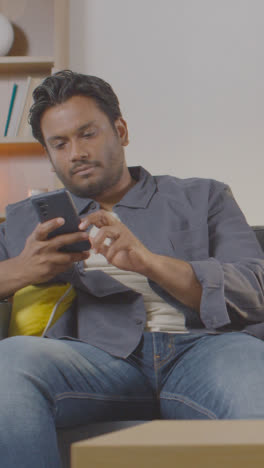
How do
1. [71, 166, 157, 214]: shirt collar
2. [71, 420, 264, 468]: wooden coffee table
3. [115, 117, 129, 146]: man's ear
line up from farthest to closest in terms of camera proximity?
[115, 117, 129, 146]: man's ear → [71, 166, 157, 214]: shirt collar → [71, 420, 264, 468]: wooden coffee table

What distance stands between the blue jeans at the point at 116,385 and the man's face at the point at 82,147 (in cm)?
50

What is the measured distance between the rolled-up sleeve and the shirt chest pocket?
0.12ft

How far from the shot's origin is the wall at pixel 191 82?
2.33 metres

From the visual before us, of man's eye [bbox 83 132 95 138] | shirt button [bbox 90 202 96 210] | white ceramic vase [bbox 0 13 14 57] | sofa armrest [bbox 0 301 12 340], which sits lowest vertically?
sofa armrest [bbox 0 301 12 340]

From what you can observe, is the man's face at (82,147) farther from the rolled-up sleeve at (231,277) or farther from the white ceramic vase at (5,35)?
the white ceramic vase at (5,35)

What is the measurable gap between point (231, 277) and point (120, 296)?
273mm

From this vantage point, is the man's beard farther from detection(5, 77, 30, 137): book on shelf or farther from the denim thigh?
detection(5, 77, 30, 137): book on shelf

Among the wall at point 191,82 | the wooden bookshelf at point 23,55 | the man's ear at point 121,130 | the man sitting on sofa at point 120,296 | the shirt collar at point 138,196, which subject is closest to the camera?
the man sitting on sofa at point 120,296

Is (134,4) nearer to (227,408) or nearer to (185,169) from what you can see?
(185,169)

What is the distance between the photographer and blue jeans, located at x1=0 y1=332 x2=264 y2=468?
0.79m

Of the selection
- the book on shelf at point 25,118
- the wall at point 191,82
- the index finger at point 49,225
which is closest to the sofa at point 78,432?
the index finger at point 49,225

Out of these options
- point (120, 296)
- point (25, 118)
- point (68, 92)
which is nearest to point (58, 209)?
point (120, 296)

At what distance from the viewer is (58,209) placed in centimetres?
108

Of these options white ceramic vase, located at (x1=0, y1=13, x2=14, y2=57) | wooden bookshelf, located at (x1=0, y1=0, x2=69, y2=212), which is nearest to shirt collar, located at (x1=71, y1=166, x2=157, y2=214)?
wooden bookshelf, located at (x1=0, y1=0, x2=69, y2=212)
